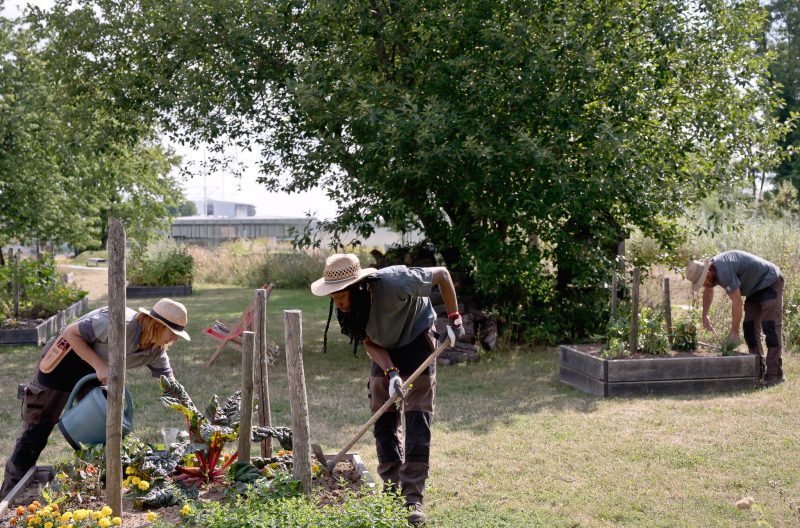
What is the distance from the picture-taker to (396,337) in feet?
15.9

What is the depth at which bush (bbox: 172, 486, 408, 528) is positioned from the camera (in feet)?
12.7

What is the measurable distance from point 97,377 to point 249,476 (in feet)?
3.50

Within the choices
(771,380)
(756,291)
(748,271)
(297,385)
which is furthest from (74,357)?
(771,380)

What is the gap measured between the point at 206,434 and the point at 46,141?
1513 centimetres

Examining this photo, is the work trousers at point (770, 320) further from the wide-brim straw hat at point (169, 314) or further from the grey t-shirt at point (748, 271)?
the wide-brim straw hat at point (169, 314)

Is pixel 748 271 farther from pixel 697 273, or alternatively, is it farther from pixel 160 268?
pixel 160 268

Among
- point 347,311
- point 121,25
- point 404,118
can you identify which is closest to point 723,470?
point 347,311

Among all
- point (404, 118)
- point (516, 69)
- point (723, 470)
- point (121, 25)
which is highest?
point (121, 25)

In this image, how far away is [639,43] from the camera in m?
10.8

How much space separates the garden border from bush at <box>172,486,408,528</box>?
55.4 ft

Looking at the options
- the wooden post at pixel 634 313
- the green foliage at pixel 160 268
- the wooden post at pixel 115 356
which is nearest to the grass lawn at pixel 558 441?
the wooden post at pixel 634 313

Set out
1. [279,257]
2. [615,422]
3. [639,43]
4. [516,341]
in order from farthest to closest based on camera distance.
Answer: [279,257] → [516,341] → [639,43] → [615,422]

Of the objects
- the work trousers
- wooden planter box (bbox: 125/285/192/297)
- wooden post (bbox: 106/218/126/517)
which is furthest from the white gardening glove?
wooden planter box (bbox: 125/285/192/297)

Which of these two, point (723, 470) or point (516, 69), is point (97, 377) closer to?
point (723, 470)
